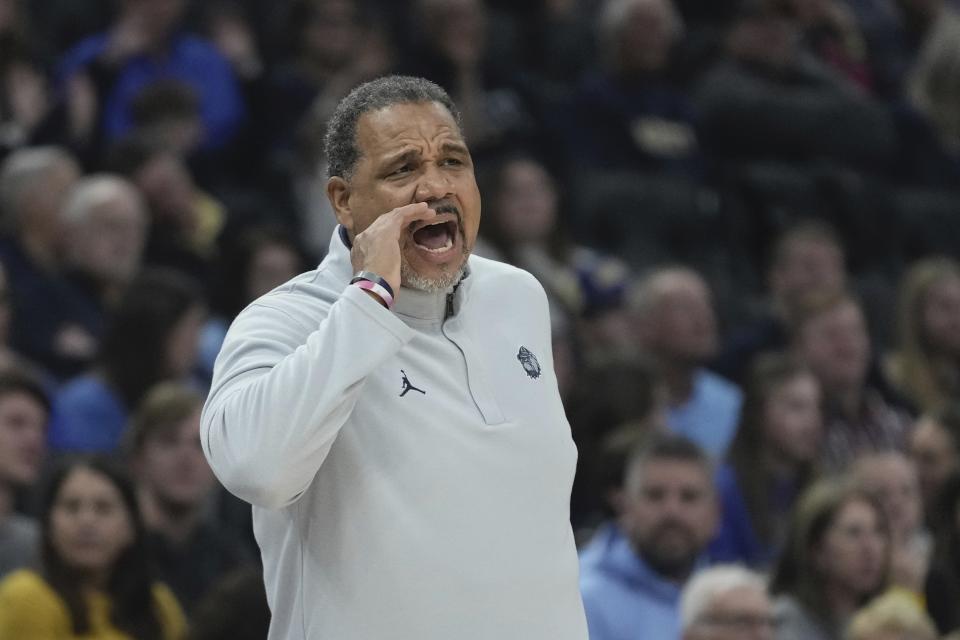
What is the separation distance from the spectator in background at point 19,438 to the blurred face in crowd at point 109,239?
1032 millimetres

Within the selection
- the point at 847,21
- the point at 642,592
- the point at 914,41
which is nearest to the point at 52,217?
the point at 642,592

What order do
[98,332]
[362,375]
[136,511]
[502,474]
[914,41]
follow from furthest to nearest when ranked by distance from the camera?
[914,41] < [98,332] < [136,511] < [502,474] < [362,375]

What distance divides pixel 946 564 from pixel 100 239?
2904mm

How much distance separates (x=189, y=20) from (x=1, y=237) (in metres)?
1.96

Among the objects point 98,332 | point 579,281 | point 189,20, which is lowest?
point 579,281

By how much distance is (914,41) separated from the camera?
Answer: 1009 cm

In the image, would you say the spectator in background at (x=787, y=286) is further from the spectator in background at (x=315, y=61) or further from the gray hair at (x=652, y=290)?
the spectator in background at (x=315, y=61)

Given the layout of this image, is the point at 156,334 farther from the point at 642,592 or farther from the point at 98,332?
the point at 642,592

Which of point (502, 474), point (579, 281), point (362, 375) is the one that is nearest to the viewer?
point (362, 375)

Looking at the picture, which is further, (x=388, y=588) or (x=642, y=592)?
(x=642, y=592)

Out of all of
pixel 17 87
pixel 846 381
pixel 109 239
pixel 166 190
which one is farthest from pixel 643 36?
pixel 109 239

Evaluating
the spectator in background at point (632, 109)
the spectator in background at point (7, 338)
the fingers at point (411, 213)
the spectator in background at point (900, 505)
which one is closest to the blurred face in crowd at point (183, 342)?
the spectator in background at point (7, 338)

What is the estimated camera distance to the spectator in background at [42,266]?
603cm

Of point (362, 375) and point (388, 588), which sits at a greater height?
point (362, 375)
